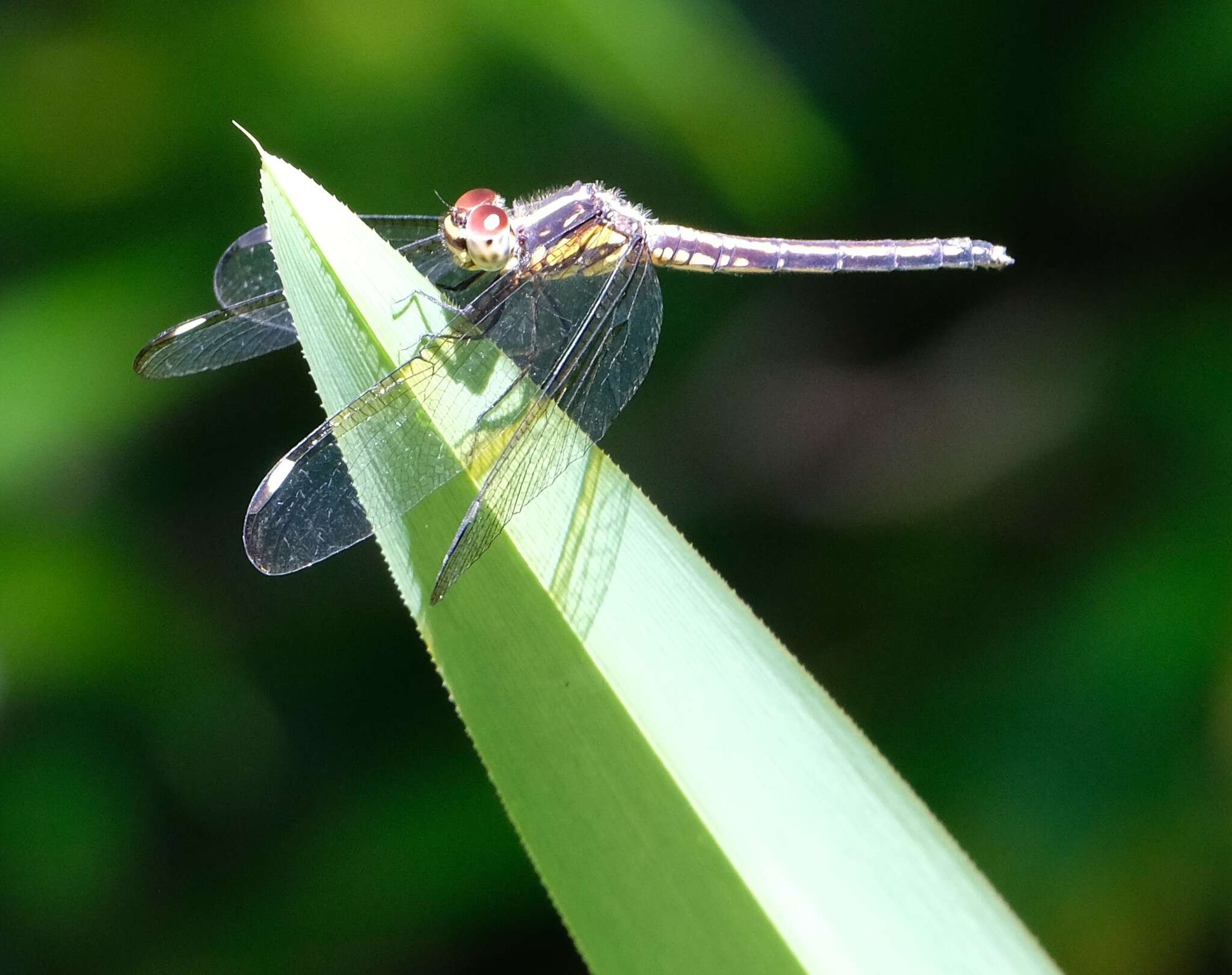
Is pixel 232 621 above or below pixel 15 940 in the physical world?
above

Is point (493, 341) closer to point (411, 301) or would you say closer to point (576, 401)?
point (576, 401)

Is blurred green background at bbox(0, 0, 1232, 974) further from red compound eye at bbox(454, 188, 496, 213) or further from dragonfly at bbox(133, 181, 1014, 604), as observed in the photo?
red compound eye at bbox(454, 188, 496, 213)

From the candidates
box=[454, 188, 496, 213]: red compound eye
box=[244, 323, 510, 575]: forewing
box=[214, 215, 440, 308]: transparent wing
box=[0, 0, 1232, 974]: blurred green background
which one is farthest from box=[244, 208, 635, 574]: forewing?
box=[0, 0, 1232, 974]: blurred green background

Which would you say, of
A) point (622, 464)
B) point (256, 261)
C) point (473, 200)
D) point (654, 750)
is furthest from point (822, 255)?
point (654, 750)

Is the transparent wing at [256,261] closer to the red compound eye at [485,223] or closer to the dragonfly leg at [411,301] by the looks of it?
the red compound eye at [485,223]

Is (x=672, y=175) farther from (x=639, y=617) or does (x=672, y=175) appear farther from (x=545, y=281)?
(x=639, y=617)

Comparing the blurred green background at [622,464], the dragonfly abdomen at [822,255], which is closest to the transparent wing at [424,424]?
the dragonfly abdomen at [822,255]

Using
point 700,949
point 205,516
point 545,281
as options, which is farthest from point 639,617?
point 205,516
